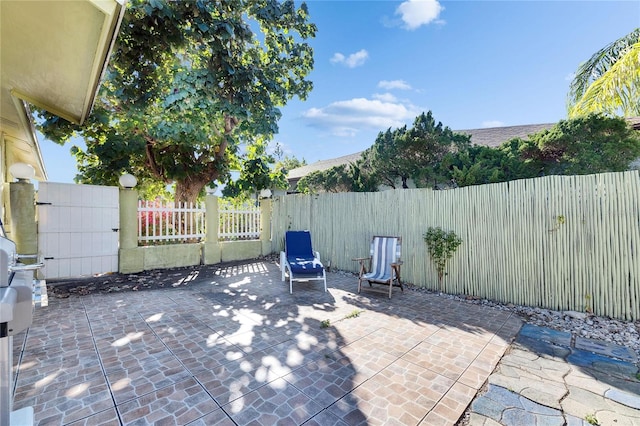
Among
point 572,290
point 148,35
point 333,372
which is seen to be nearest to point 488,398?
point 333,372

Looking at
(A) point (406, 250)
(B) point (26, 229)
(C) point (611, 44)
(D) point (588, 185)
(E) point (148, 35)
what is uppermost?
(C) point (611, 44)

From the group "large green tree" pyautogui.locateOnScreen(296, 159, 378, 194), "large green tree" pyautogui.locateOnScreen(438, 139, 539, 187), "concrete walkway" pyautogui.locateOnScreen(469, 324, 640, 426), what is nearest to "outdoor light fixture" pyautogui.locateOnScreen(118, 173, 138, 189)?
"large green tree" pyautogui.locateOnScreen(296, 159, 378, 194)

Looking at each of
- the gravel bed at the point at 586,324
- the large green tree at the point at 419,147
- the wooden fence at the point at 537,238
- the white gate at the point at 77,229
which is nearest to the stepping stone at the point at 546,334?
the gravel bed at the point at 586,324

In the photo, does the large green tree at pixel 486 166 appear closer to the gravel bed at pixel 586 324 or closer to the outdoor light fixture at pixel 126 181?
the gravel bed at pixel 586 324

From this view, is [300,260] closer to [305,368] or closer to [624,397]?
[305,368]

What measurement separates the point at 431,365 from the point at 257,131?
6.52 meters

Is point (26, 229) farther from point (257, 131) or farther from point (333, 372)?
point (333, 372)

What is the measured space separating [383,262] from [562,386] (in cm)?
359

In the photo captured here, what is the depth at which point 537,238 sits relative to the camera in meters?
4.86

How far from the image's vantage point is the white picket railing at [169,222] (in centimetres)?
756

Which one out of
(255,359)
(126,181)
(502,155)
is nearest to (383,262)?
(255,359)

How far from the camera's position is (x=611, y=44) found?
900 centimetres

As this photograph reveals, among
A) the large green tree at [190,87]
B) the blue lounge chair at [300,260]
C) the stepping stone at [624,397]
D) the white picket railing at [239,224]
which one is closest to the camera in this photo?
the stepping stone at [624,397]

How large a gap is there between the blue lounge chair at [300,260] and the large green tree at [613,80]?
331 inches
